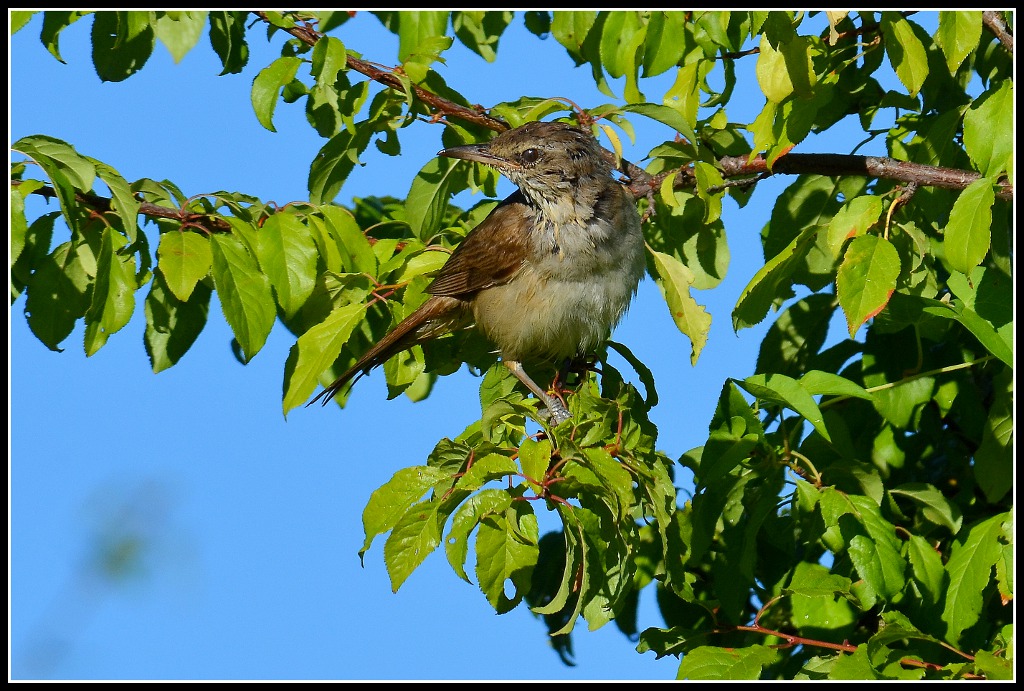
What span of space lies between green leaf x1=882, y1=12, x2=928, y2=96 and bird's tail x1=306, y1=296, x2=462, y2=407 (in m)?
1.99

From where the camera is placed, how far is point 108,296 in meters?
3.28

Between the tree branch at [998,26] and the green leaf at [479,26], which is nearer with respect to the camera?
the tree branch at [998,26]

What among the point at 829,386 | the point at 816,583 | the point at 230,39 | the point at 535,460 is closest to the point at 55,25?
the point at 230,39

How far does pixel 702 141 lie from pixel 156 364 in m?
2.41

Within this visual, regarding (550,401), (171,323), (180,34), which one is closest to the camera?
(180,34)

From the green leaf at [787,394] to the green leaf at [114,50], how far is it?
252cm

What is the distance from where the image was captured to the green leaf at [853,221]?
10.7 feet

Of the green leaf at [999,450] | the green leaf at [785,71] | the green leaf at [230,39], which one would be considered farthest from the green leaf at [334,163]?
the green leaf at [999,450]

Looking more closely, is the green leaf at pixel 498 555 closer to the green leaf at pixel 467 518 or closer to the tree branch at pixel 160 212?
the green leaf at pixel 467 518

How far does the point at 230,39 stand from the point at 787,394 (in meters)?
2.51

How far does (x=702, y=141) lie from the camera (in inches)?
160

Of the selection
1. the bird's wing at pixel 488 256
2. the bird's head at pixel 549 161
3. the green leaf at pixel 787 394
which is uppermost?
the bird's head at pixel 549 161

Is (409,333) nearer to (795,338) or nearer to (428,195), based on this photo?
(428,195)

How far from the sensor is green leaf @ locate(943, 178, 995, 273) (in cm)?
284
